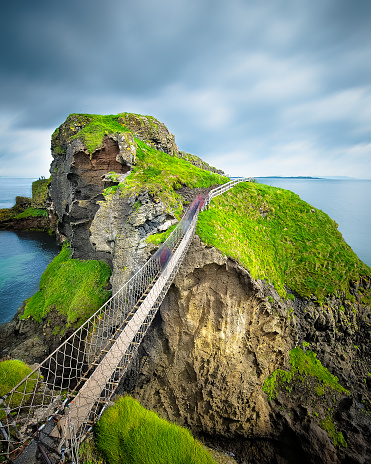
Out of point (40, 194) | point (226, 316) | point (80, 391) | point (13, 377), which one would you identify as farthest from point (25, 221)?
point (80, 391)

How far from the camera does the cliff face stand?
38.9 ft

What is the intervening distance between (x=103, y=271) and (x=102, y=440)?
11473mm

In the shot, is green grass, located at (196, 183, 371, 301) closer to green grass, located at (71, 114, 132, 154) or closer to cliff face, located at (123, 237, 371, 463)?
cliff face, located at (123, 237, 371, 463)

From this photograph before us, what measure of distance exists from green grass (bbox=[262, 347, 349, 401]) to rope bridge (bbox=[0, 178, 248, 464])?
9398mm

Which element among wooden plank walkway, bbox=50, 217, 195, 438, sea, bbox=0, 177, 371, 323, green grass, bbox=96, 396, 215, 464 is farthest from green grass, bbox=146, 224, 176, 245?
sea, bbox=0, 177, 371, 323

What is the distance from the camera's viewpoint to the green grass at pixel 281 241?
13336 mm

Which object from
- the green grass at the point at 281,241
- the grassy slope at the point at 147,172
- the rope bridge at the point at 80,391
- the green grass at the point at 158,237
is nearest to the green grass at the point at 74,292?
the green grass at the point at 158,237

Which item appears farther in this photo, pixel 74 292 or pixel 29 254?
pixel 29 254

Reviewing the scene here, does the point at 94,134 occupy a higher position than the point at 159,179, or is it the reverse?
the point at 94,134

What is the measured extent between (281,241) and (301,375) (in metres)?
8.94

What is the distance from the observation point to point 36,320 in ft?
55.7

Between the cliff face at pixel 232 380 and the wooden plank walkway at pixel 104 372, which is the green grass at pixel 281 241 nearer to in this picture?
the cliff face at pixel 232 380

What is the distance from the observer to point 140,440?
6707 millimetres

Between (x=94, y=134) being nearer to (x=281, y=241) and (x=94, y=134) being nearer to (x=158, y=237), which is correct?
(x=158, y=237)
